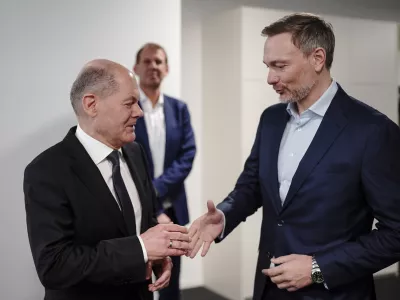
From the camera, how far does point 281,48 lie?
1.79 m

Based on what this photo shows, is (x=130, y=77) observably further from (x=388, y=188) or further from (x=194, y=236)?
(x=388, y=188)

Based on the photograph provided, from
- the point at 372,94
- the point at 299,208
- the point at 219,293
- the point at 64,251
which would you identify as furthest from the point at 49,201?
the point at 372,94

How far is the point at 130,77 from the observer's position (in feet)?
5.76

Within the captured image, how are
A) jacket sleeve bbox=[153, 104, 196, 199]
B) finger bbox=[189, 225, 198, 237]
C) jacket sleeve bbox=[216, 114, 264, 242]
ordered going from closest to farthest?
finger bbox=[189, 225, 198, 237] < jacket sleeve bbox=[216, 114, 264, 242] < jacket sleeve bbox=[153, 104, 196, 199]

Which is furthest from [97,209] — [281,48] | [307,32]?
[307,32]

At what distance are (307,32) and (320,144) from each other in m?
0.43

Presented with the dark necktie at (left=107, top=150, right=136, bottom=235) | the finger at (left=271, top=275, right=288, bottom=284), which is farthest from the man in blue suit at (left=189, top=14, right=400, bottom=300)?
the dark necktie at (left=107, top=150, right=136, bottom=235)

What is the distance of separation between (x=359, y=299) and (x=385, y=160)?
20.9 inches

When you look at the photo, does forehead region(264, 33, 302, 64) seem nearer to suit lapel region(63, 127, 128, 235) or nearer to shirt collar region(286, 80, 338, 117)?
shirt collar region(286, 80, 338, 117)

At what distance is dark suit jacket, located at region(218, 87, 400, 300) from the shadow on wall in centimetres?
131

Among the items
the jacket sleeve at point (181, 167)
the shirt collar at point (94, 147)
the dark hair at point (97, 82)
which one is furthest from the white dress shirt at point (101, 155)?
the jacket sleeve at point (181, 167)

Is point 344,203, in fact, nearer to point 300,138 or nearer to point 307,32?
point 300,138

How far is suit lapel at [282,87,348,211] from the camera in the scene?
169 cm

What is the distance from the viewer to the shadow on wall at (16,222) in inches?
95.3
